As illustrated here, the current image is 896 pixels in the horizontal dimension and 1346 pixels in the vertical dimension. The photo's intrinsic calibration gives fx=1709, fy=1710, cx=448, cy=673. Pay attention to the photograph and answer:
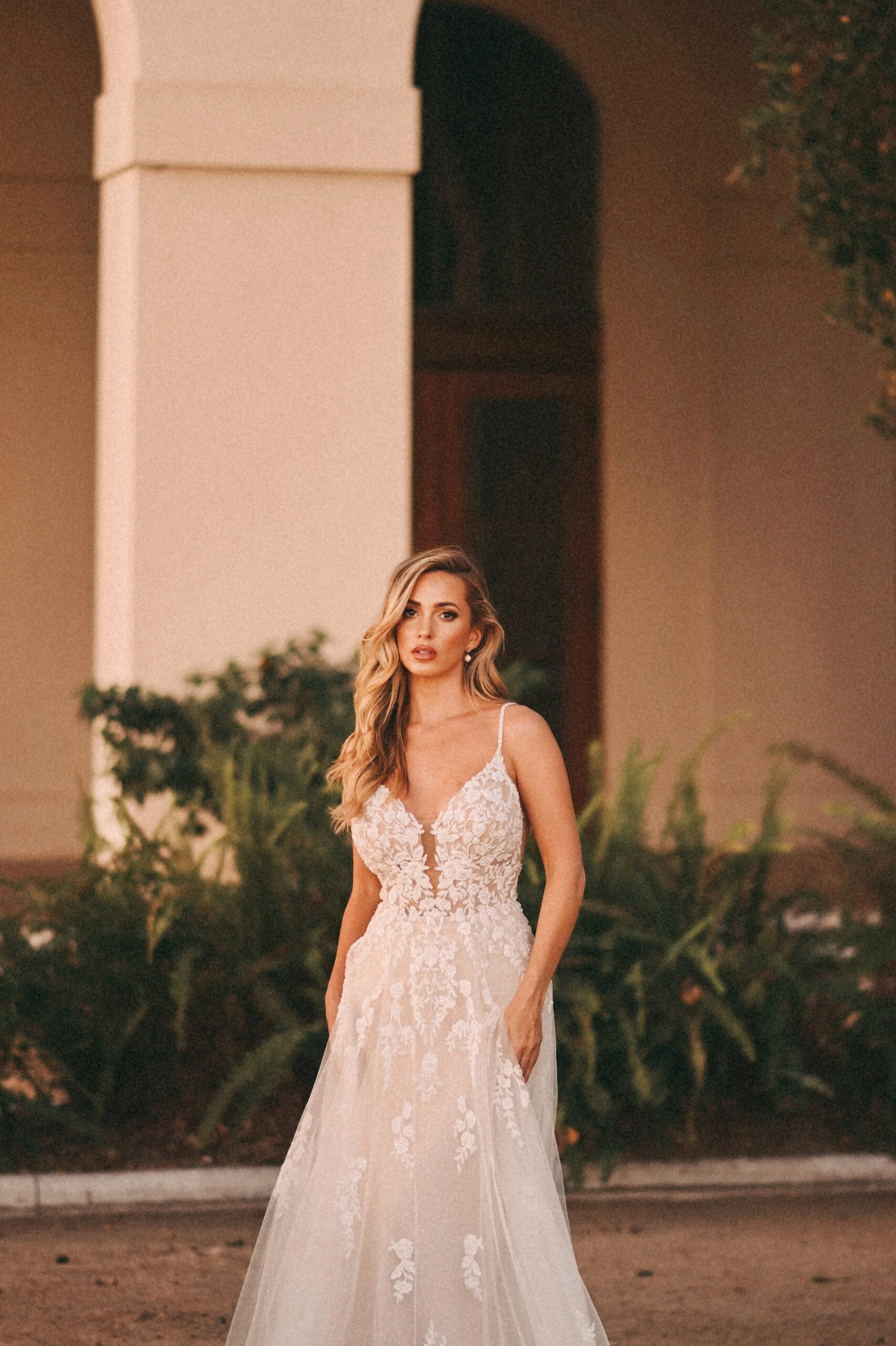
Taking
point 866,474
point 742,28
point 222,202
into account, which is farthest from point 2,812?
point 742,28

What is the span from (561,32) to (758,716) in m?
4.40

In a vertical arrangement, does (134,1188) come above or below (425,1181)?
below

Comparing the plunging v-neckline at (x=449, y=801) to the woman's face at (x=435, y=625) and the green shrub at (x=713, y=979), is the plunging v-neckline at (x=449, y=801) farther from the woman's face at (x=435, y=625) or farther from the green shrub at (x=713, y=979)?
the green shrub at (x=713, y=979)

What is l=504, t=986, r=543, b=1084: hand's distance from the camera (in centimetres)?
358

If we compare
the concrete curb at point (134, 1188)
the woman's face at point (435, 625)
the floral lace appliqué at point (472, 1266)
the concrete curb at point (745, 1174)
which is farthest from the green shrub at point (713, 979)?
the woman's face at point (435, 625)

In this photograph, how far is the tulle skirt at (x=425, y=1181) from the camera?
350 cm

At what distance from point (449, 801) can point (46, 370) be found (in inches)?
285

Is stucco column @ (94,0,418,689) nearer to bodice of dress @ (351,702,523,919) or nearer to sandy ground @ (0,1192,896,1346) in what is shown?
sandy ground @ (0,1192,896,1346)

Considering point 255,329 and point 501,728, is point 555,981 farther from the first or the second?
point 255,329

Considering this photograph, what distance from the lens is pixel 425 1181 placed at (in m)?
3.56

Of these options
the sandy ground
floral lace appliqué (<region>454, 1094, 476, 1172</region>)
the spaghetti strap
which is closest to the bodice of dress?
the spaghetti strap

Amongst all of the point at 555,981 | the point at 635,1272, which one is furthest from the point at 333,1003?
the point at 555,981

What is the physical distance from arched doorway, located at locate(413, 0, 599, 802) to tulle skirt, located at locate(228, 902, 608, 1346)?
6.96 m

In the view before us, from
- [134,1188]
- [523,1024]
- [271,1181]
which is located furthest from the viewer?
[271,1181]
